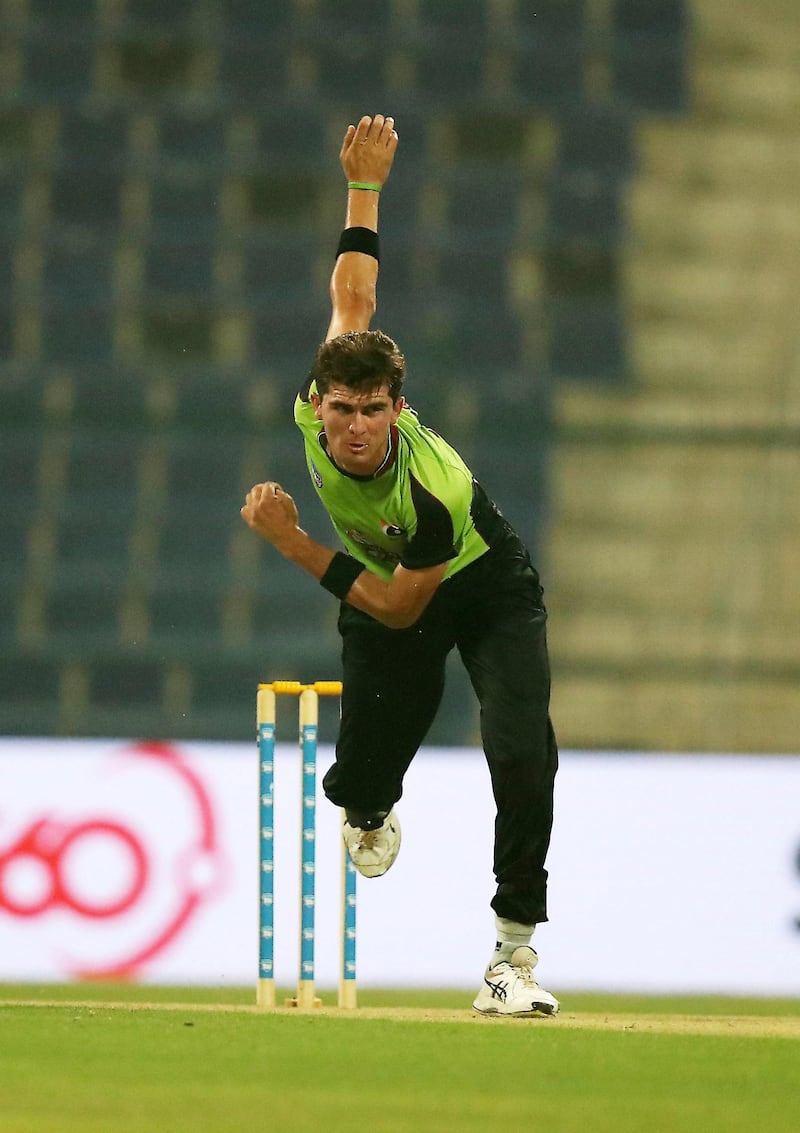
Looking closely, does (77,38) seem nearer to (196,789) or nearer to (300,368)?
(300,368)

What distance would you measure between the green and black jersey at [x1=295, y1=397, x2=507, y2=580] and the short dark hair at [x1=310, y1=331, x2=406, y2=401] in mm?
157

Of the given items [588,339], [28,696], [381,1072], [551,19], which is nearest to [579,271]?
[588,339]

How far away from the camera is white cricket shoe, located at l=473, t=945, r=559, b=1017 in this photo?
4004 mm

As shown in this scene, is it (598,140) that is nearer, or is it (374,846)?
(374,846)

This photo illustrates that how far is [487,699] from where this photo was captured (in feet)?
12.9

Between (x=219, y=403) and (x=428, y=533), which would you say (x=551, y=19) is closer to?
(x=219, y=403)

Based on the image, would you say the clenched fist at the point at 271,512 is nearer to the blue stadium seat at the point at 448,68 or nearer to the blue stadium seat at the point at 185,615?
the blue stadium seat at the point at 185,615

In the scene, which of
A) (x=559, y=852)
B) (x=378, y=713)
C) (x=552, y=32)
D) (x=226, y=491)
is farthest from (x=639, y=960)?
(x=552, y=32)

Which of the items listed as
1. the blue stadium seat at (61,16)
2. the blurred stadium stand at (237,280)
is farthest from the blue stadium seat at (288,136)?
the blue stadium seat at (61,16)

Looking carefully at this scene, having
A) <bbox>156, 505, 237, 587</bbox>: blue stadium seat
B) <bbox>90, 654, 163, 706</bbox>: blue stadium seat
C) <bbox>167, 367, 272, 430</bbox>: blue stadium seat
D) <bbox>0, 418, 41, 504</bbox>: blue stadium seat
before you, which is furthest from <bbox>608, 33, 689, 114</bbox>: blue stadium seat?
<bbox>90, 654, 163, 706</bbox>: blue stadium seat

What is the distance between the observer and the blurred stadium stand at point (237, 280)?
23.4 feet

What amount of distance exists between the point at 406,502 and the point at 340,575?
195 mm

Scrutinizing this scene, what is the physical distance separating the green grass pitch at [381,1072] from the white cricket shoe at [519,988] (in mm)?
41

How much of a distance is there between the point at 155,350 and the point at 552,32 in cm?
197
